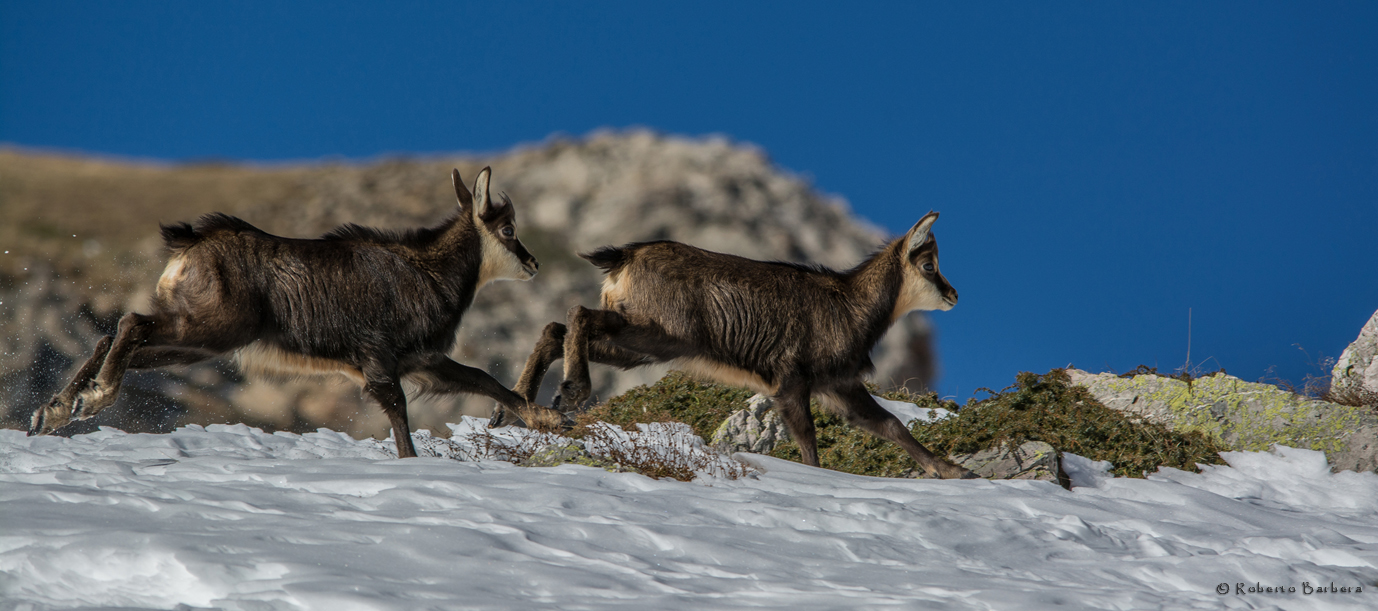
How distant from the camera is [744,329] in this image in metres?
7.75

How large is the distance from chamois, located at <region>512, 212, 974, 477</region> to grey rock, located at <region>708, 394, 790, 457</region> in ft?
4.23

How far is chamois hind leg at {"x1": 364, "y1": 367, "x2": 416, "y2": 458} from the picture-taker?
23.9 ft

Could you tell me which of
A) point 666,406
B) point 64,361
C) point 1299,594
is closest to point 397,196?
point 64,361

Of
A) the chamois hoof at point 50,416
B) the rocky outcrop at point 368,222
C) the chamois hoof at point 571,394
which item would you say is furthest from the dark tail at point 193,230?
the rocky outcrop at point 368,222

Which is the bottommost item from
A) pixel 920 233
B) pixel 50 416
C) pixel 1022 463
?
pixel 50 416

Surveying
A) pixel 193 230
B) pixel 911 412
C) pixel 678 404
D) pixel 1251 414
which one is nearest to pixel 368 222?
pixel 678 404

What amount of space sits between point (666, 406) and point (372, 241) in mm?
4126

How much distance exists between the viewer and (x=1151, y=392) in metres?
10.9

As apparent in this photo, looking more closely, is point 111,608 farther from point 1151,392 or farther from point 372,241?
point 1151,392

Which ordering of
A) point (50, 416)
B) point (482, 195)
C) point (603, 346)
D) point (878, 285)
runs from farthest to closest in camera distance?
point (878, 285)
point (482, 195)
point (603, 346)
point (50, 416)

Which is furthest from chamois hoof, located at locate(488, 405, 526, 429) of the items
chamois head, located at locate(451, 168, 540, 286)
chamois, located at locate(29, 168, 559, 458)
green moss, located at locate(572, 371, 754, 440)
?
green moss, located at locate(572, 371, 754, 440)

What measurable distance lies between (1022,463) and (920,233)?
2.00 m

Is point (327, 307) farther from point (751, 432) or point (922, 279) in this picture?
point (922, 279)

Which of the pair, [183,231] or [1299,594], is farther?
[183,231]
